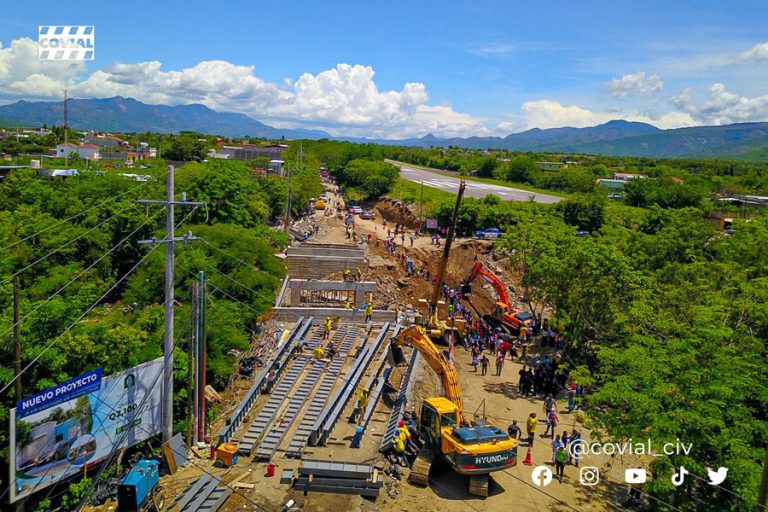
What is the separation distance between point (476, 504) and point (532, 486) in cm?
216

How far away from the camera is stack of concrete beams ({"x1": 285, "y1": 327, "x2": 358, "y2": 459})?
18.3m

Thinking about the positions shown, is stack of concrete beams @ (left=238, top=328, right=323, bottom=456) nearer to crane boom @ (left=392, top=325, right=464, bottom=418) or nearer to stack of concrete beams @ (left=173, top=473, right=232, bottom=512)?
stack of concrete beams @ (left=173, top=473, right=232, bottom=512)

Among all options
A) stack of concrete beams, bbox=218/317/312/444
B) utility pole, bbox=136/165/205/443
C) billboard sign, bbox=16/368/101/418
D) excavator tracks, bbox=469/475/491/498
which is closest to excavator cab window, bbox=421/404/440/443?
excavator tracks, bbox=469/475/491/498

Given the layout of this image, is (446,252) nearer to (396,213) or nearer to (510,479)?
(510,479)

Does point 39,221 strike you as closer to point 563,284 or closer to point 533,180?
point 563,284

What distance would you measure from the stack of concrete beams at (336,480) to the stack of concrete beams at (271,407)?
268cm

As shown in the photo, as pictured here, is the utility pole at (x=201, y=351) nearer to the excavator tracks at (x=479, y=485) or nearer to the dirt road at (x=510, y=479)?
the dirt road at (x=510, y=479)

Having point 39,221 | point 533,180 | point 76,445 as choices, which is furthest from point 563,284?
point 533,180

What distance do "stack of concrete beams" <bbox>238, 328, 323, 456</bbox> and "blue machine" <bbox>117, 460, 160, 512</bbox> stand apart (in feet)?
10.5

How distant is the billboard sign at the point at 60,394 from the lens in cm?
1411

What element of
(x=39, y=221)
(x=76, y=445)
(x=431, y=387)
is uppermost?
(x=39, y=221)

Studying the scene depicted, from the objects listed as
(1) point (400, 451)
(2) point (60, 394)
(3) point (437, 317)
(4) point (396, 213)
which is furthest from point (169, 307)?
(4) point (396, 213)

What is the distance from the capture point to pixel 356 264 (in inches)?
1665

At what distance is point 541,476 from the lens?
17.8m
